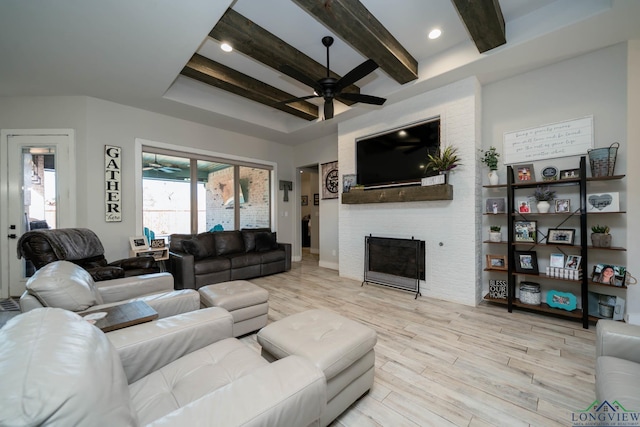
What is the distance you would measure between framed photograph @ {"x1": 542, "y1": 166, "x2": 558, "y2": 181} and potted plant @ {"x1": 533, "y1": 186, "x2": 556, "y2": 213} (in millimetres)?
143

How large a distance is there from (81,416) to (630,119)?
451 cm

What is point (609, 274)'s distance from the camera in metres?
2.67

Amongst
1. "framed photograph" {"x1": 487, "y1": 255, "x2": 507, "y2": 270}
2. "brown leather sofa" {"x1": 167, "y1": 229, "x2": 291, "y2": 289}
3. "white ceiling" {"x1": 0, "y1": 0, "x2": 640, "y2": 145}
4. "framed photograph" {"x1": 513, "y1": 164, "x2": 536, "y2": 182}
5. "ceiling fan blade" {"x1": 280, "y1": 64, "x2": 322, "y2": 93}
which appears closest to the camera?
"white ceiling" {"x1": 0, "y1": 0, "x2": 640, "y2": 145}

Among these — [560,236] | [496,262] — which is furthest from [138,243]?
[560,236]

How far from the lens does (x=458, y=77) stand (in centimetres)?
340

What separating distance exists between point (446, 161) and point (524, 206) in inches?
42.2

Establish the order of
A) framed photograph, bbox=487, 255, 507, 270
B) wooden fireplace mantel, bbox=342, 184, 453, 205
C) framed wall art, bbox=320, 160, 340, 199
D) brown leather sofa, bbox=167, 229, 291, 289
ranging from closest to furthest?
1. framed photograph, bbox=487, 255, 507, 270
2. wooden fireplace mantel, bbox=342, 184, 453, 205
3. brown leather sofa, bbox=167, 229, 291, 289
4. framed wall art, bbox=320, 160, 340, 199

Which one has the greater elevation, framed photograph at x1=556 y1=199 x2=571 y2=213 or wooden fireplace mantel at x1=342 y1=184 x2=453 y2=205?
wooden fireplace mantel at x1=342 y1=184 x2=453 y2=205

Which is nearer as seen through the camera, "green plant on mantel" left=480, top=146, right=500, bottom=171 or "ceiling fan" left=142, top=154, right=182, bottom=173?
"green plant on mantel" left=480, top=146, right=500, bottom=171

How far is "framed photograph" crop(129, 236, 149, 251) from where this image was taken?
408cm

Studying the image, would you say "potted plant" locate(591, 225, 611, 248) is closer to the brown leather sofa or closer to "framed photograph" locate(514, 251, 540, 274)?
"framed photograph" locate(514, 251, 540, 274)

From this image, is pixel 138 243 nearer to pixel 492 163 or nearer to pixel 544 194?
pixel 492 163

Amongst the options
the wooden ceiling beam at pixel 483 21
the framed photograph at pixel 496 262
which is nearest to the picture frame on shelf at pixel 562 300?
the framed photograph at pixel 496 262

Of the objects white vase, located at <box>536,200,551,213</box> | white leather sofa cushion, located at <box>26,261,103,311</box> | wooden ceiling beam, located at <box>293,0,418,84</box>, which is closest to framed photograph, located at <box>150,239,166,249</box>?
white leather sofa cushion, located at <box>26,261,103,311</box>
